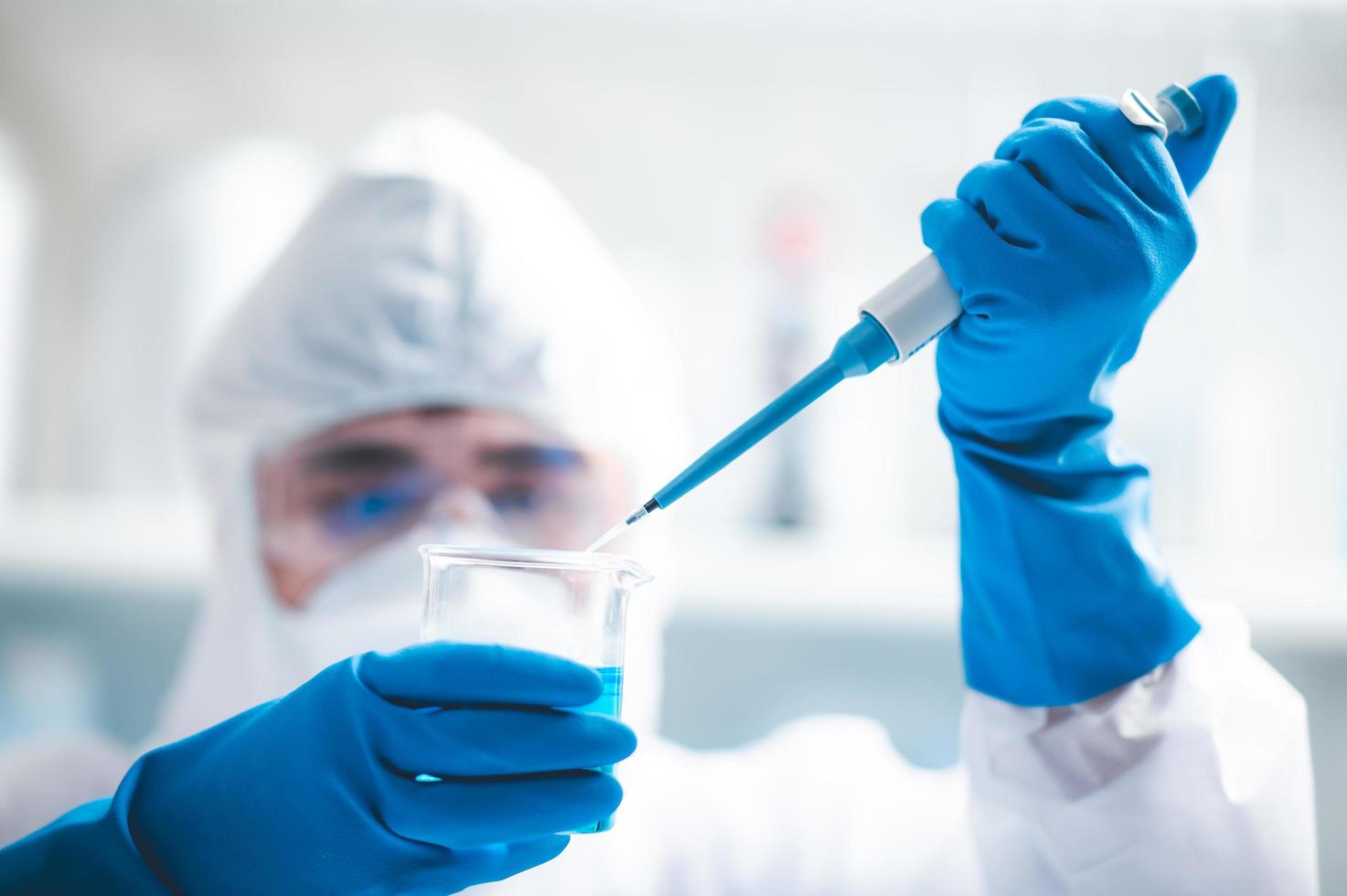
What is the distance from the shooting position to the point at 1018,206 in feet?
2.37

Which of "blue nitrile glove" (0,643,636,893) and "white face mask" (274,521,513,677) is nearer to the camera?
"blue nitrile glove" (0,643,636,893)

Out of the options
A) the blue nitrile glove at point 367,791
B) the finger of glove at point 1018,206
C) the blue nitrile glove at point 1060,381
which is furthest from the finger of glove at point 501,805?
the finger of glove at point 1018,206

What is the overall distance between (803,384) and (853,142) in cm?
162

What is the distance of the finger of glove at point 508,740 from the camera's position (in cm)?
64

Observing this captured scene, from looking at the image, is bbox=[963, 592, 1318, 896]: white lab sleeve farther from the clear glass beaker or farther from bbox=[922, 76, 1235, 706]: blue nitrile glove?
the clear glass beaker

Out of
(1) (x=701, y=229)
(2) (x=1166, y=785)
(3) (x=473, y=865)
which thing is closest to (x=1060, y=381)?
(2) (x=1166, y=785)

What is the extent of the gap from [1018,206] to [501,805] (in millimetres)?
552

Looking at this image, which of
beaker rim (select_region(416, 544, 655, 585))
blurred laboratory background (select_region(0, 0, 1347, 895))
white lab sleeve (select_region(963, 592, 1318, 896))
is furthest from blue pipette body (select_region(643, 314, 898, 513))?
blurred laboratory background (select_region(0, 0, 1347, 895))

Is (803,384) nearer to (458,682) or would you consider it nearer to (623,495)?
(458,682)

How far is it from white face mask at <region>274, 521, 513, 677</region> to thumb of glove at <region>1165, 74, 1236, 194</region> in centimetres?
77

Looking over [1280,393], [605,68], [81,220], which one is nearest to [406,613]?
[605,68]

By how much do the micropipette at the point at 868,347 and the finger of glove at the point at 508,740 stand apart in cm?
12

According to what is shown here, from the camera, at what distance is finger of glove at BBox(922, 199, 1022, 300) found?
0.71 metres

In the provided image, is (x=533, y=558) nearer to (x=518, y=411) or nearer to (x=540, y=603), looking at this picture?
(x=540, y=603)
